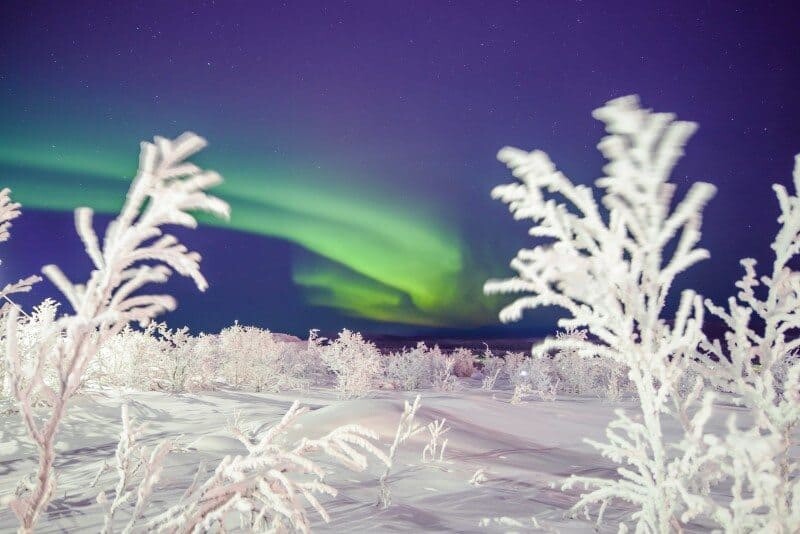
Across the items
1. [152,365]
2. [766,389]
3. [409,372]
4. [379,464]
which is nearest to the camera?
[766,389]

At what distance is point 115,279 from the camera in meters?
1.86

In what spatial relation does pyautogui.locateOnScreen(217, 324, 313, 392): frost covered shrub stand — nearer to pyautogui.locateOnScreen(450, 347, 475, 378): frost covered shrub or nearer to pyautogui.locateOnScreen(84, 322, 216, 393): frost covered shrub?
pyautogui.locateOnScreen(84, 322, 216, 393): frost covered shrub

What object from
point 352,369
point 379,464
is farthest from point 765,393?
point 352,369

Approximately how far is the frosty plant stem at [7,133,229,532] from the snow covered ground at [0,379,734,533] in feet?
5.02

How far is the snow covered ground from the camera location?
4.03m

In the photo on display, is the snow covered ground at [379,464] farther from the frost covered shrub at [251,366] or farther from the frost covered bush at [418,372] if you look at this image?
the frost covered bush at [418,372]

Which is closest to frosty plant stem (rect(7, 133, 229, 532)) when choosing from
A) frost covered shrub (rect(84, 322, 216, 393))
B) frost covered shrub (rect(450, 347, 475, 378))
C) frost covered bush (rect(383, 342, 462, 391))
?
frost covered shrub (rect(84, 322, 216, 393))

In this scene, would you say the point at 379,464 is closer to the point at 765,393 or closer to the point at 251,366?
the point at 765,393

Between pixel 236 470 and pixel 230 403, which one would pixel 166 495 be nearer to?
pixel 236 470

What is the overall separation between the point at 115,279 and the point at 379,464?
15.7 ft

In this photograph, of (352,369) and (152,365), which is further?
(352,369)

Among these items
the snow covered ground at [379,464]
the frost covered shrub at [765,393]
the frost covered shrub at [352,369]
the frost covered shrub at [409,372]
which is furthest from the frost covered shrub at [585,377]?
the frost covered shrub at [765,393]

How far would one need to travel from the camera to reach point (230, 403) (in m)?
9.88

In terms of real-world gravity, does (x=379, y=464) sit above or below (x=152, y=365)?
below
